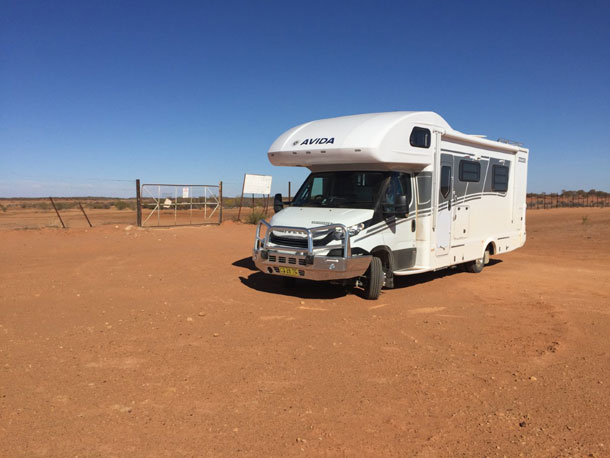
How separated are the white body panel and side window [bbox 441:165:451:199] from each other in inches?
1.7

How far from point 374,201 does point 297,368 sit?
4076 mm

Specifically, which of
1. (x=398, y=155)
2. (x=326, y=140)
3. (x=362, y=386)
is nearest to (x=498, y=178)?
(x=398, y=155)

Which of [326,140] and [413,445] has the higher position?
[326,140]

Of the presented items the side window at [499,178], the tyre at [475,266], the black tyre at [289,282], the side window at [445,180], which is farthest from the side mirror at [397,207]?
the side window at [499,178]

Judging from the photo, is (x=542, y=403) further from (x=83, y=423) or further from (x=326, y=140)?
A: (x=326, y=140)

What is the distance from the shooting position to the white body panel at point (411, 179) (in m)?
8.53

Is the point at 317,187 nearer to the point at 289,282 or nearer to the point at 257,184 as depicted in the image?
the point at 289,282

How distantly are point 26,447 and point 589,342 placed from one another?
20.3 feet

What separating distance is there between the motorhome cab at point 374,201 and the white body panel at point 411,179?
18mm

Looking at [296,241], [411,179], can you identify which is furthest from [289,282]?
[411,179]

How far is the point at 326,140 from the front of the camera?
9.00 meters

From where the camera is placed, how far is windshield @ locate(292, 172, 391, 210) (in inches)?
348

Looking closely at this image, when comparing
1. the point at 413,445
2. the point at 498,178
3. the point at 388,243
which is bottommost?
the point at 413,445

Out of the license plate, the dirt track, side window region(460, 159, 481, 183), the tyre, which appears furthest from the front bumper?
the tyre
